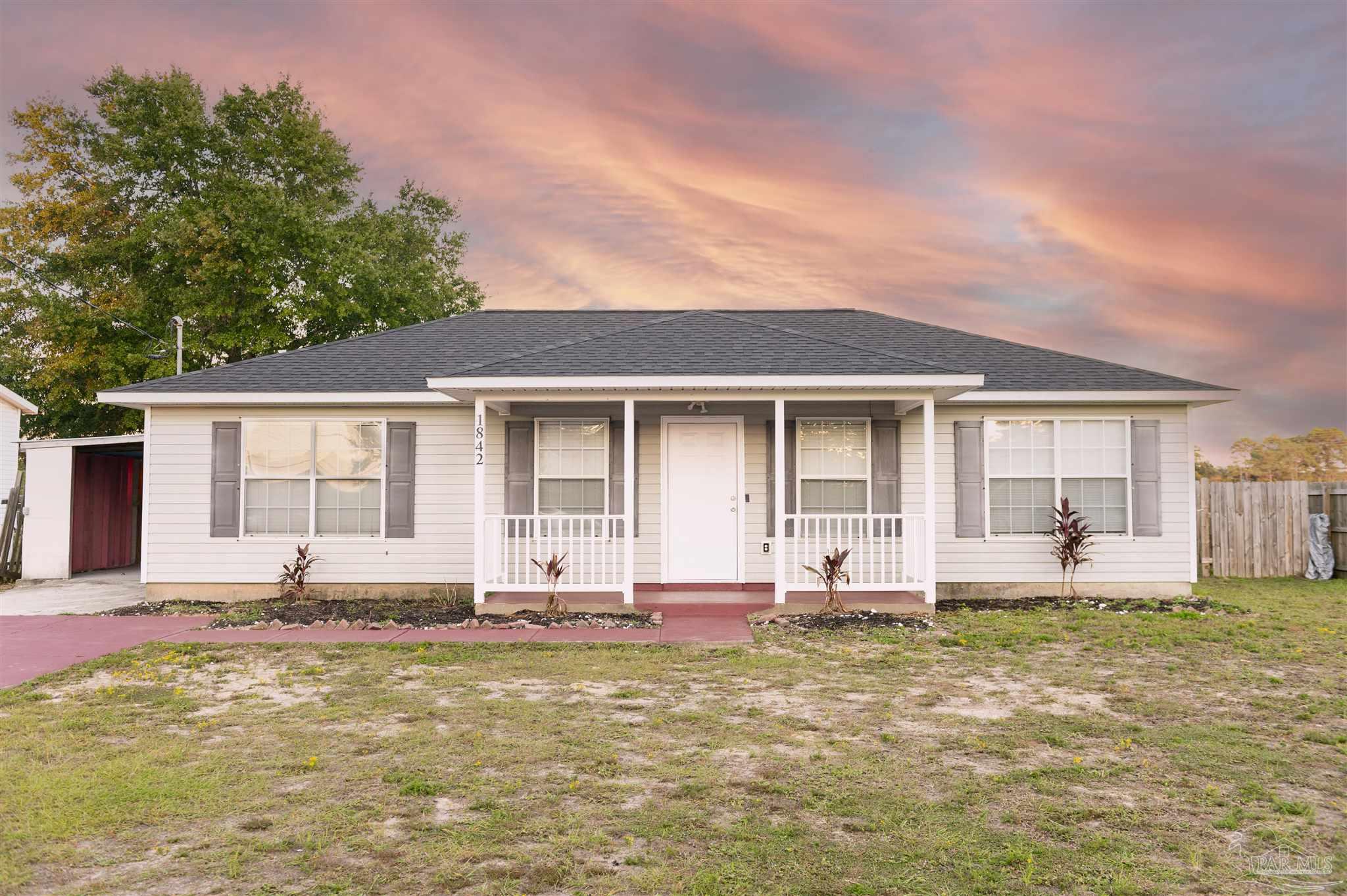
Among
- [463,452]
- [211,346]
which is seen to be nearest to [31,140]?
[211,346]

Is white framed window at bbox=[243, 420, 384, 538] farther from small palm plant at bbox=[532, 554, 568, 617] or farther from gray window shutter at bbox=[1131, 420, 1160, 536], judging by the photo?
gray window shutter at bbox=[1131, 420, 1160, 536]

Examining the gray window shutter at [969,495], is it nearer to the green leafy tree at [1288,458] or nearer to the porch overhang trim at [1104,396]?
the porch overhang trim at [1104,396]

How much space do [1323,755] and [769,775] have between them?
3.22 meters

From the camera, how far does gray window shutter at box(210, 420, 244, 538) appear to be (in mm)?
10398

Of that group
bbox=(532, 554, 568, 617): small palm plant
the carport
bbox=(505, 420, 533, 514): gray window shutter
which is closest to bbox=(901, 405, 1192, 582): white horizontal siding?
bbox=(532, 554, 568, 617): small palm plant

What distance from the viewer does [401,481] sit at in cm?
1037

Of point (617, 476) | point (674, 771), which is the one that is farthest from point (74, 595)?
point (674, 771)

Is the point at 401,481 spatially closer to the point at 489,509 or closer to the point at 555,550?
the point at 489,509

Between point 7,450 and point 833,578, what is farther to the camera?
point 7,450

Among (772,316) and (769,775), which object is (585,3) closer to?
(772,316)

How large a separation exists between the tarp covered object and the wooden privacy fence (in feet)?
0.27

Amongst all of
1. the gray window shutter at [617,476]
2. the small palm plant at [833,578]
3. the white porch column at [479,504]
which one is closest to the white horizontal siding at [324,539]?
the white porch column at [479,504]

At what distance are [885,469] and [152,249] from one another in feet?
69.7

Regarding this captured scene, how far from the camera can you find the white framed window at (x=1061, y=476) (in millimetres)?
10297
